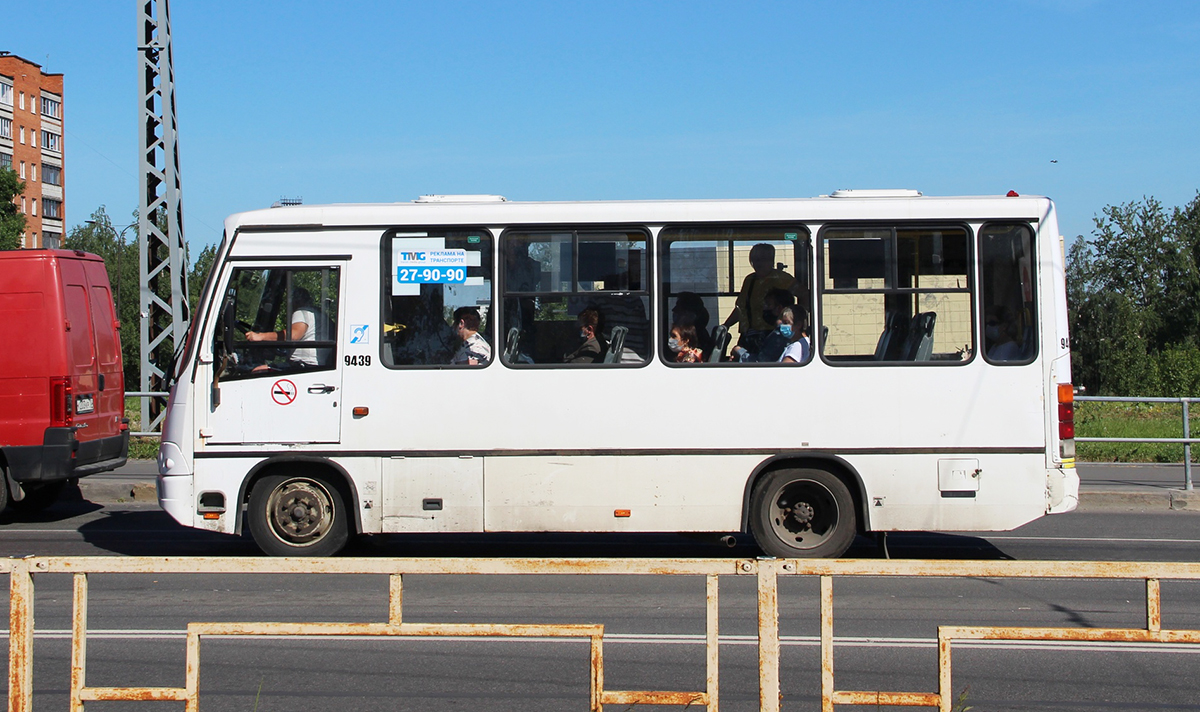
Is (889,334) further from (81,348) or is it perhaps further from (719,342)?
(81,348)

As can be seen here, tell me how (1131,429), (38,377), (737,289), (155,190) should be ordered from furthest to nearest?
(1131,429)
(155,190)
(38,377)
(737,289)

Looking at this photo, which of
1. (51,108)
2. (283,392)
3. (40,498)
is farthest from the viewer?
(51,108)

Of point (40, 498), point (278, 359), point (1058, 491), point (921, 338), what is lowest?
point (40, 498)

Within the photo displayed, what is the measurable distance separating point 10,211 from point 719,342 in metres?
74.1

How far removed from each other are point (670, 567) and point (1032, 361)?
536 centimetres

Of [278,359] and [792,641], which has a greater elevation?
[278,359]

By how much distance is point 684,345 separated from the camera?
28.4ft

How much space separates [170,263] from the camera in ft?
53.6

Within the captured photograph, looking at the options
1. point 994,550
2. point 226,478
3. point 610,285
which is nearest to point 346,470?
point 226,478

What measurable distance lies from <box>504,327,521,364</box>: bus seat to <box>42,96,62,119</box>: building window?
326 feet

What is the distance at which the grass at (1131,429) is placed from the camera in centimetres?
1686

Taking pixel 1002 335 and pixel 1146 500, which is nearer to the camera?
pixel 1002 335

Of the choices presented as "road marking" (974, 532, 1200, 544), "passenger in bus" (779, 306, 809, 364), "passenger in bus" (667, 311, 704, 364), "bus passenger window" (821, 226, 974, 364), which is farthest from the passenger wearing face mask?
"road marking" (974, 532, 1200, 544)

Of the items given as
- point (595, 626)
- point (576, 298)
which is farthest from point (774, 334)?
point (595, 626)
